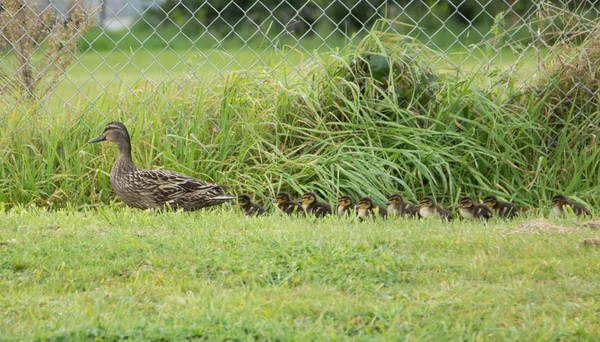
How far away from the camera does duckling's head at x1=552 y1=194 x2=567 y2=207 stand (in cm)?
708

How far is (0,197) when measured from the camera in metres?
7.52

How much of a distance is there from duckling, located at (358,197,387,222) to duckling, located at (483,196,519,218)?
0.85 meters

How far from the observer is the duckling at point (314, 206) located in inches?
276

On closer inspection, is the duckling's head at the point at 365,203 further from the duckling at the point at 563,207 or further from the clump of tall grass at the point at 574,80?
the clump of tall grass at the point at 574,80

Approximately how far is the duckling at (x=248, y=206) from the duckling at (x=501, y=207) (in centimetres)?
177

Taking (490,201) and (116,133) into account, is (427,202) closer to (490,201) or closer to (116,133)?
(490,201)

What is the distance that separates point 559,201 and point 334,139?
1985mm

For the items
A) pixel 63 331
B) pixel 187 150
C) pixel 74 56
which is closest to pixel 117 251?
pixel 63 331

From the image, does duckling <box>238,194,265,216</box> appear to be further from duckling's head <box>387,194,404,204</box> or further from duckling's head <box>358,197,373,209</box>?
duckling's head <box>387,194,404,204</box>

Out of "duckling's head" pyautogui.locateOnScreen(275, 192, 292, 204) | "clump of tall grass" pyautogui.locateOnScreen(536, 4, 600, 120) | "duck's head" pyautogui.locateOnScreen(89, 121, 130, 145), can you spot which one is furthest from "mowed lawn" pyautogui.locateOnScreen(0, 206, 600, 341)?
"clump of tall grass" pyautogui.locateOnScreen(536, 4, 600, 120)

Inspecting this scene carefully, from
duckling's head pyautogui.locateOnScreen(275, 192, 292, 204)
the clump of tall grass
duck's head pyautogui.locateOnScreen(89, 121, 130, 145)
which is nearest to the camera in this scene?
duckling's head pyautogui.locateOnScreen(275, 192, 292, 204)

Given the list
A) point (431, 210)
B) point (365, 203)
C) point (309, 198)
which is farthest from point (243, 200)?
point (431, 210)

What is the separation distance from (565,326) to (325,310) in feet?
3.71

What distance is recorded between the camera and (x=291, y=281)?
16.4 ft
